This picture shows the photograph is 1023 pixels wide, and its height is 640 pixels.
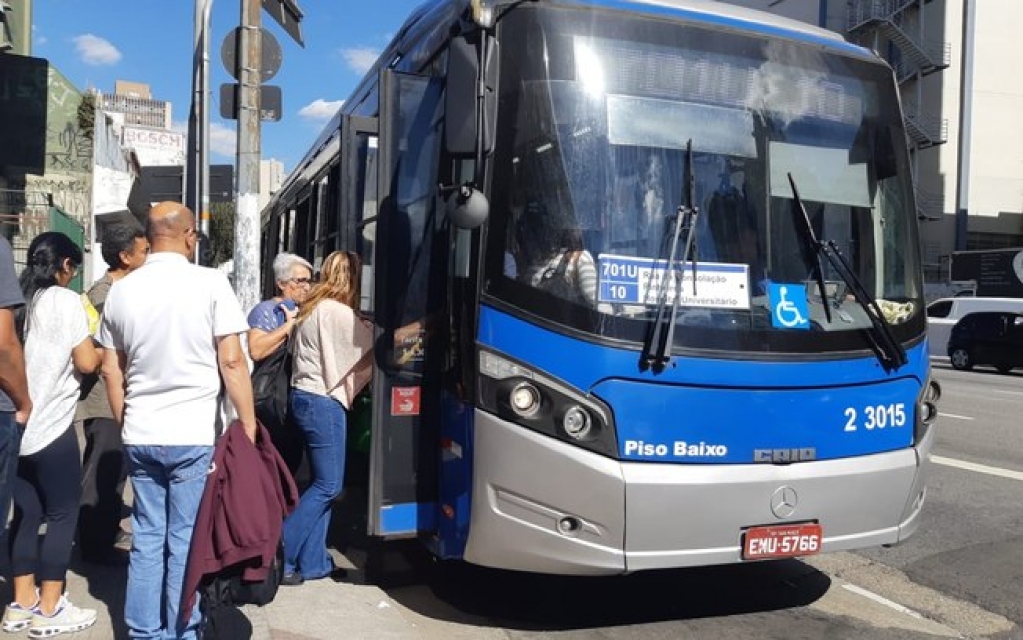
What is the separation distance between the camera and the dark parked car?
894 inches

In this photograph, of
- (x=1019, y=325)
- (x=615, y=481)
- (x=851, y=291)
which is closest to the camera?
(x=615, y=481)

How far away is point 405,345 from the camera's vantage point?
15.0ft

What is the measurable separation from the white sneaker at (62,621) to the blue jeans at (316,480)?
1.06 meters

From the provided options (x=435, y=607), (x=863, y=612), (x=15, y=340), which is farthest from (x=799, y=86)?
(x=15, y=340)

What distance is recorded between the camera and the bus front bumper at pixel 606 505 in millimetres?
3896

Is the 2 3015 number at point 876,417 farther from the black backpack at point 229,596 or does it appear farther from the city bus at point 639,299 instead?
the black backpack at point 229,596

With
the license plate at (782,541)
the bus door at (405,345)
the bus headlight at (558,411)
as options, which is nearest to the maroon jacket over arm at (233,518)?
the bus door at (405,345)

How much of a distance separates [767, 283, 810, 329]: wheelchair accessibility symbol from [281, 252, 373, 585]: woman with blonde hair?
7.16ft

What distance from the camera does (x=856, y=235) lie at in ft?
15.2

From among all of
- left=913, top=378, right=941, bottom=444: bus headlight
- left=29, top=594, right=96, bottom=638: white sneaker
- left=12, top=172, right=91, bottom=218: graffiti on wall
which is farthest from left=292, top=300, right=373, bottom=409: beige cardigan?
left=12, top=172, right=91, bottom=218: graffiti on wall

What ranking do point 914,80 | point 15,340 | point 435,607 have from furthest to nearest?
point 914,80 → point 435,607 → point 15,340

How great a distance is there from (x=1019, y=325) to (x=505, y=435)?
22.7 meters

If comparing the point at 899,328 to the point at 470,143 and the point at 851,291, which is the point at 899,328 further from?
the point at 470,143

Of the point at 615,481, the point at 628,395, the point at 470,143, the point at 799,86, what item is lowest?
the point at 615,481
